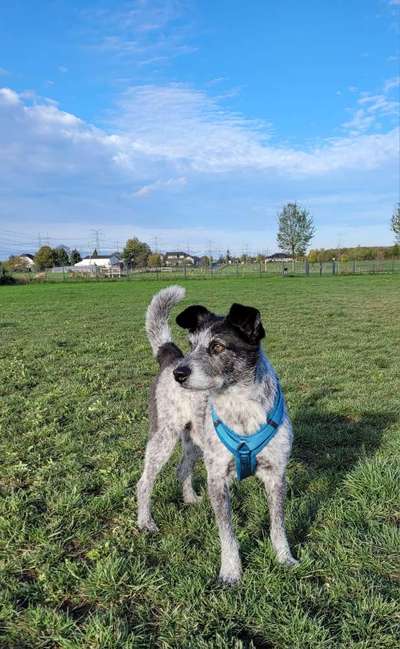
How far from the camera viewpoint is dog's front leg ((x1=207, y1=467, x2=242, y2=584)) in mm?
3221

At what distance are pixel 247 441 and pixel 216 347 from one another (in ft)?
2.32

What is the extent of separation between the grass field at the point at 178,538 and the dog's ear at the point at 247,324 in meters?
1.57

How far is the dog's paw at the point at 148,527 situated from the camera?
12.8ft

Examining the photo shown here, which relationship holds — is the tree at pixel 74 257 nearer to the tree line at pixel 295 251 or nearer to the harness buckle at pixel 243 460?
the tree line at pixel 295 251

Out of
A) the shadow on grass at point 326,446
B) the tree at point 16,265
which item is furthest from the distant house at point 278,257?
the shadow on grass at point 326,446

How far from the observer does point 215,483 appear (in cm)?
343

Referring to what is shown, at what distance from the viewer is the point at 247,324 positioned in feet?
11.3

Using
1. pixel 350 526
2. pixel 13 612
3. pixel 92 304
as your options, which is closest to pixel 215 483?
pixel 350 526

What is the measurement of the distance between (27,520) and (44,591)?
2.98ft

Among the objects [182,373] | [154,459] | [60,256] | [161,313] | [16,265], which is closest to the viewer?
[182,373]

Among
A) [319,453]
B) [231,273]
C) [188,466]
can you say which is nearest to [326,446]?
[319,453]

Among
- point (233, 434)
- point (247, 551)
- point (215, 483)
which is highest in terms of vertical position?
point (233, 434)

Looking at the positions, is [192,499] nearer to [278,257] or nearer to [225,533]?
[225,533]

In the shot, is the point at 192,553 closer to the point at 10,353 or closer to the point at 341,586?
the point at 341,586
